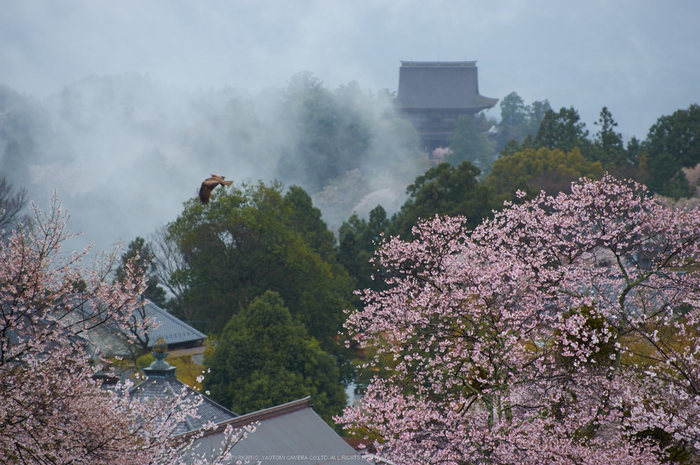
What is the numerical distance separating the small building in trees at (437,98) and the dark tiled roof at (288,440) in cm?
6485

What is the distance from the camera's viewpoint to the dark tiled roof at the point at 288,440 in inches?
429

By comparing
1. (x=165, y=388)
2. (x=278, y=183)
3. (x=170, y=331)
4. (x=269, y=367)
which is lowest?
(x=269, y=367)

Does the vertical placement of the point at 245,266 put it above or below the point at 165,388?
above

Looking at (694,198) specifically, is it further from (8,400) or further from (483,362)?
(8,400)

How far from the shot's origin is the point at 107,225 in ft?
180

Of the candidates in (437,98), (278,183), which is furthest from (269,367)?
(437,98)

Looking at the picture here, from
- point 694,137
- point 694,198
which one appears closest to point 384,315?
point 694,198

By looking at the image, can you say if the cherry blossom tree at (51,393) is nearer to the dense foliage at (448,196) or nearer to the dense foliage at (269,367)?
the dense foliage at (269,367)

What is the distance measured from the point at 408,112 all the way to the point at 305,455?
229 feet

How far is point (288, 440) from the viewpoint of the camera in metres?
11.7

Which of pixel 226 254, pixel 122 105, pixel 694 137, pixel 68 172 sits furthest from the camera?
pixel 122 105

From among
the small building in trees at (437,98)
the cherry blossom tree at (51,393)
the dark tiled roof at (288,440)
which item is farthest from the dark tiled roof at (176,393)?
the small building in trees at (437,98)

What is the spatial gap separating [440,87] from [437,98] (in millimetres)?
1995

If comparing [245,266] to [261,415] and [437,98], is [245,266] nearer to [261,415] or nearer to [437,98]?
[261,415]
